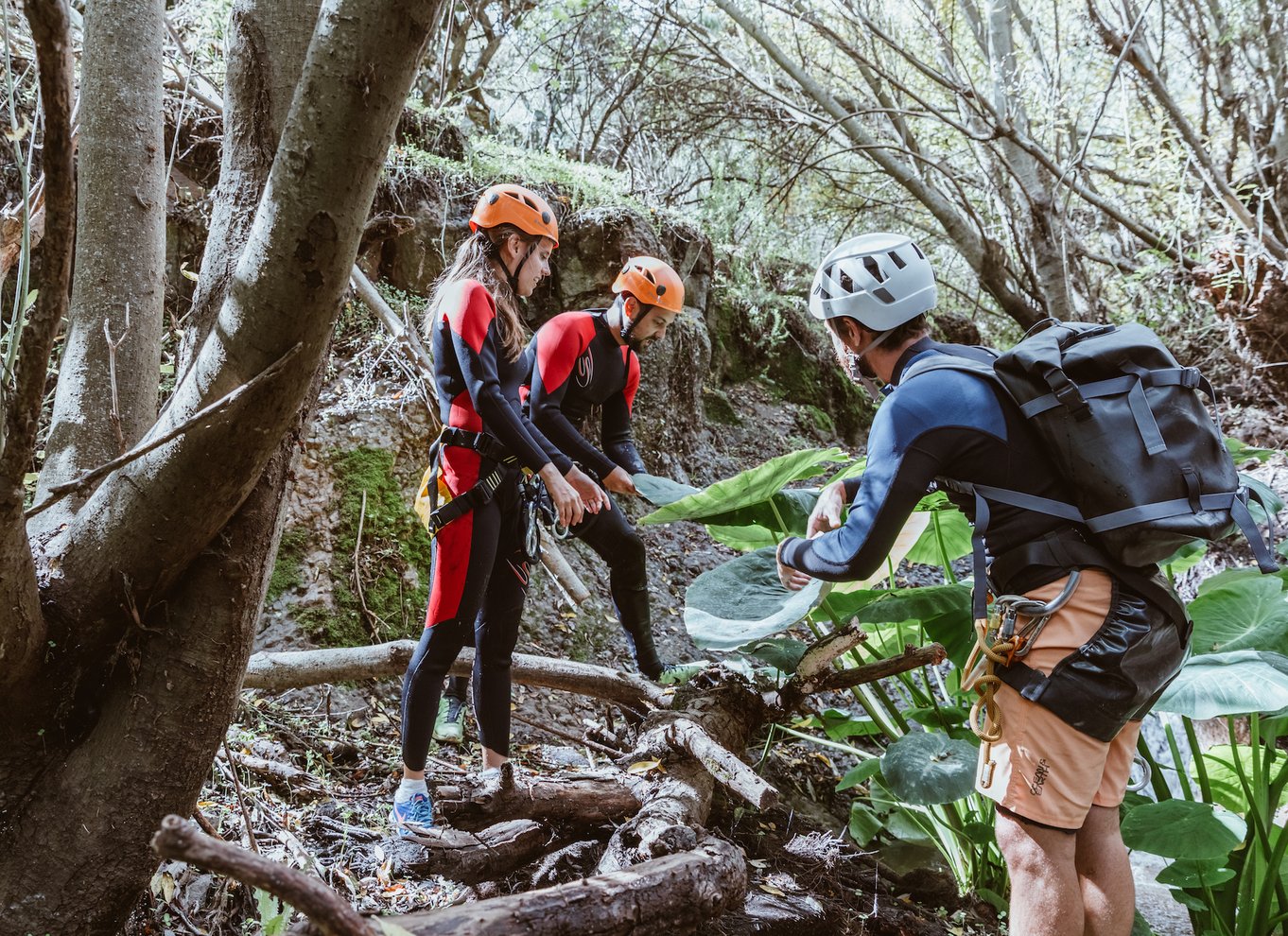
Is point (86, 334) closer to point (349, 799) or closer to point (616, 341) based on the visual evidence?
point (349, 799)

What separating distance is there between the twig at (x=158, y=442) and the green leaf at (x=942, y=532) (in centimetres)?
243

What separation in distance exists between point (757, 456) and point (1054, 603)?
5.90 metres

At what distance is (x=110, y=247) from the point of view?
86.0 inches

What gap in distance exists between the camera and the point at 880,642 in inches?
149

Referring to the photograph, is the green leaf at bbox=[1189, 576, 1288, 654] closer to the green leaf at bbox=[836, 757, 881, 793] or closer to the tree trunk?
the green leaf at bbox=[836, 757, 881, 793]

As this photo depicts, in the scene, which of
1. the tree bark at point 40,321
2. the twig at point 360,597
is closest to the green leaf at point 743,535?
the twig at point 360,597

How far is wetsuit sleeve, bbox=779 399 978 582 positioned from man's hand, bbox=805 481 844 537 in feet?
1.13

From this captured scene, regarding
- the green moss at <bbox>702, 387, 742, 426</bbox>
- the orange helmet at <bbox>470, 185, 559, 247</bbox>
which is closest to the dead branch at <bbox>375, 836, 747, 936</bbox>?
the orange helmet at <bbox>470, 185, 559, 247</bbox>

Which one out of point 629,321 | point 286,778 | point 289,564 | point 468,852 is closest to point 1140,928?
point 468,852

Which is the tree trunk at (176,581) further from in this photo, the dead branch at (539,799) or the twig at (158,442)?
the dead branch at (539,799)

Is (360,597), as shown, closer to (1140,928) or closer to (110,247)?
(110,247)

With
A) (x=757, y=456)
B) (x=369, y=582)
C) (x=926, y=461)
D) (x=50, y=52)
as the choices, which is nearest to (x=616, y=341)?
(x=369, y=582)

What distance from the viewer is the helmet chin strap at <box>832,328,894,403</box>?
242cm

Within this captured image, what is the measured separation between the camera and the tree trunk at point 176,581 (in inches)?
58.4
